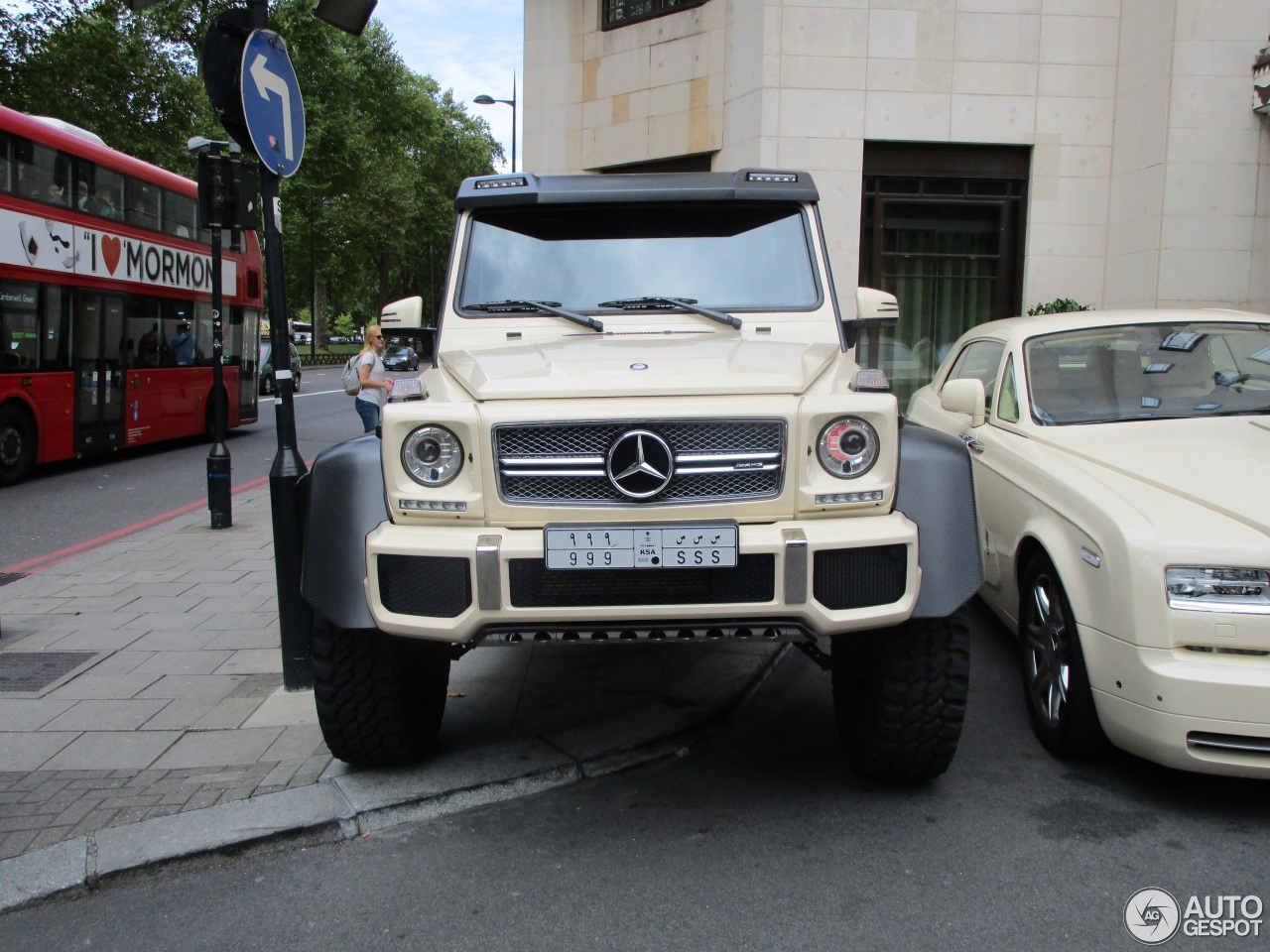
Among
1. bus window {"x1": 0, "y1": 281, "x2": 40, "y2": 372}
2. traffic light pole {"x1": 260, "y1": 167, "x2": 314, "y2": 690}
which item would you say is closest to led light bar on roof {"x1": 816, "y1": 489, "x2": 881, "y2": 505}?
traffic light pole {"x1": 260, "y1": 167, "x2": 314, "y2": 690}

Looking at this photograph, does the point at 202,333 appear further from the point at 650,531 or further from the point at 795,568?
the point at 795,568

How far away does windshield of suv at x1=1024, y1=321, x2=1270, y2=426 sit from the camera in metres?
4.78

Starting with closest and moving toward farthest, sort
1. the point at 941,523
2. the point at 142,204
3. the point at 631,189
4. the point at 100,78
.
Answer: the point at 941,523 → the point at 631,189 → the point at 142,204 → the point at 100,78

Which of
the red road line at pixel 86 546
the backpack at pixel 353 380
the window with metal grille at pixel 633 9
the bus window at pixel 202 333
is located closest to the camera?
the red road line at pixel 86 546

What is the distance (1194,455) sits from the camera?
4.11 m

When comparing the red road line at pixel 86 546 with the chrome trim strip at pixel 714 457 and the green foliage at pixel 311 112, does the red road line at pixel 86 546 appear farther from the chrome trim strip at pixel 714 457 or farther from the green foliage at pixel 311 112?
the green foliage at pixel 311 112

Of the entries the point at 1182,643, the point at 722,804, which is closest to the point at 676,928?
the point at 722,804

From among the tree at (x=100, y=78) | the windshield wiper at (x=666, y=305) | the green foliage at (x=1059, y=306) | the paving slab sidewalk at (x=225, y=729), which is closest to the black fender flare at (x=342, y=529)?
the paving slab sidewalk at (x=225, y=729)

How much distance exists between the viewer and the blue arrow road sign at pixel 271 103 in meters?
4.80

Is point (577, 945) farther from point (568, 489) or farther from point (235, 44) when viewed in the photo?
point (235, 44)

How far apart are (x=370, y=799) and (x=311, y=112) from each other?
37.7 metres

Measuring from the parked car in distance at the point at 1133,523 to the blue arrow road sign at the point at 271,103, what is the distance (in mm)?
3447

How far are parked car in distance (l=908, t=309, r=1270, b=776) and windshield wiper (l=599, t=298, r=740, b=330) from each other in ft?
4.82

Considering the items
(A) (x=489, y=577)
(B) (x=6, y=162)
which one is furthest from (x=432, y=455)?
(B) (x=6, y=162)
